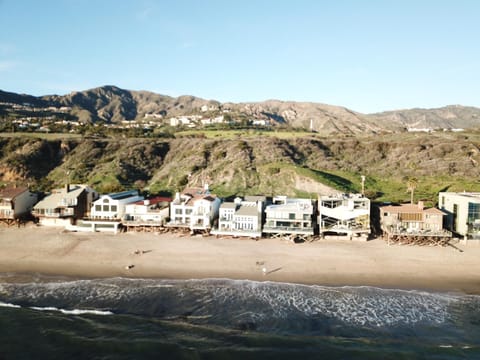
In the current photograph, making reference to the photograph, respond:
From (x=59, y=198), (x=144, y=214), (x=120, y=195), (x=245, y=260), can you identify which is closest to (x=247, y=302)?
(x=245, y=260)

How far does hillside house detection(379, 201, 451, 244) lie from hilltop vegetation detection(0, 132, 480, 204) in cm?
1351

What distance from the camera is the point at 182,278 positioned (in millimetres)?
28734

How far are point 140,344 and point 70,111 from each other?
181 m

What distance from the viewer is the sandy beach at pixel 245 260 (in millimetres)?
29000

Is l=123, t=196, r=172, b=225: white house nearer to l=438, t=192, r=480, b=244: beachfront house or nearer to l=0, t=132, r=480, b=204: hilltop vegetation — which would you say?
l=0, t=132, r=480, b=204: hilltop vegetation

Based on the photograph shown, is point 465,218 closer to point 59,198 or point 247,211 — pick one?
point 247,211

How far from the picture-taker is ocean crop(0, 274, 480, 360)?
19.4 m

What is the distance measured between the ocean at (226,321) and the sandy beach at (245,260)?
1.58 metres

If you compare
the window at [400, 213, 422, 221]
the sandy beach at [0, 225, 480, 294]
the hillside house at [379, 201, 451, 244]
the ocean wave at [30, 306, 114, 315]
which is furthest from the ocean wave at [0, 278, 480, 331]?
the window at [400, 213, 422, 221]

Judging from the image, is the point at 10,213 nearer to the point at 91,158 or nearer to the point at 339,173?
the point at 91,158

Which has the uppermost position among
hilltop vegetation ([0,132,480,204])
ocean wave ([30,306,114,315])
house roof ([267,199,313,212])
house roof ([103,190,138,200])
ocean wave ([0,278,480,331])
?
hilltop vegetation ([0,132,480,204])

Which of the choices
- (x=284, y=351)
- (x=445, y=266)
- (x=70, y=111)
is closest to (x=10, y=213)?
(x=284, y=351)

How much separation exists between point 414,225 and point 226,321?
26083mm

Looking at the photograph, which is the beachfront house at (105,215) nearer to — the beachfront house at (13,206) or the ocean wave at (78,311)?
the beachfront house at (13,206)
